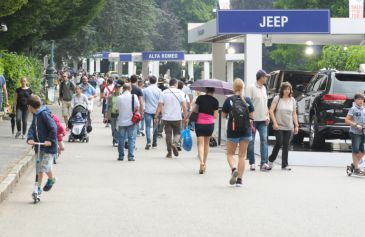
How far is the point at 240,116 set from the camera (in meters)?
15.3

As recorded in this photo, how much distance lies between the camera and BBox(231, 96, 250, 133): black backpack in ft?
50.0

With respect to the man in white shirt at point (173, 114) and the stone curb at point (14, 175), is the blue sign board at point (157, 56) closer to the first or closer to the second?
the man in white shirt at point (173, 114)

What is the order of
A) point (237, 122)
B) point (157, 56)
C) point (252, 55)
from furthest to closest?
point (157, 56), point (252, 55), point (237, 122)

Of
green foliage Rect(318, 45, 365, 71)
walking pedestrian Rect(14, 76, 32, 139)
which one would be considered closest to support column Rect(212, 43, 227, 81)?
walking pedestrian Rect(14, 76, 32, 139)

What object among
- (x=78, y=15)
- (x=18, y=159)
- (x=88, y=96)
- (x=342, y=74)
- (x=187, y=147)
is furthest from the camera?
(x=78, y=15)

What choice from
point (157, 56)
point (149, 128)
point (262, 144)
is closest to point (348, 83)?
point (149, 128)

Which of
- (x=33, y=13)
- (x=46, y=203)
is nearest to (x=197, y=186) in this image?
(x=46, y=203)

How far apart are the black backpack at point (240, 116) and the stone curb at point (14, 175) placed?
350 cm

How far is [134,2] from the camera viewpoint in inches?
2569

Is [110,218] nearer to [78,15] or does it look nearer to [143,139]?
[143,139]

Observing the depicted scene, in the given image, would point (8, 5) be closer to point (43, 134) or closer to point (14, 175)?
point (14, 175)

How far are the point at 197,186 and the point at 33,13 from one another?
73.9ft

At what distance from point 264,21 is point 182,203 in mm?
13326

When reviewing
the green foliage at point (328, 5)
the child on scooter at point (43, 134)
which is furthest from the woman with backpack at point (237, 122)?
the green foliage at point (328, 5)
